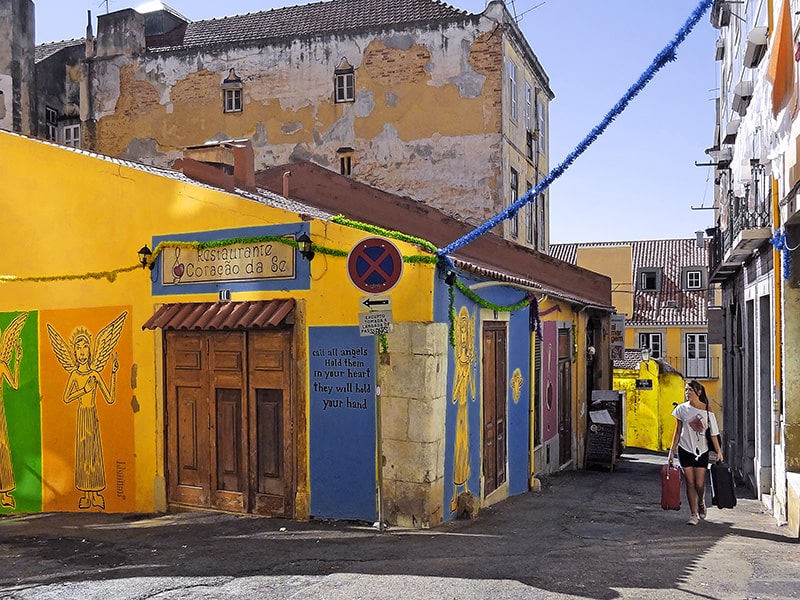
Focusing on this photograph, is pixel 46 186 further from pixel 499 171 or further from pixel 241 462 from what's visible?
pixel 499 171

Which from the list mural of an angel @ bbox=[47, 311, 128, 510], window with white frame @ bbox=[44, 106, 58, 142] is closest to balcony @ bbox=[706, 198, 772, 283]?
mural of an angel @ bbox=[47, 311, 128, 510]

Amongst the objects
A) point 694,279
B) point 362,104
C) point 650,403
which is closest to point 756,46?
point 362,104

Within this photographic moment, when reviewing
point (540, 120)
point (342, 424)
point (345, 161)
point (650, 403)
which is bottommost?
point (650, 403)

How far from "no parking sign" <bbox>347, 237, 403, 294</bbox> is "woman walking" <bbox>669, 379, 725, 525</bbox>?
3.88 meters

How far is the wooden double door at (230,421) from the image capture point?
9.50 m

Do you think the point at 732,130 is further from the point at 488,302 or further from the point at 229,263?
the point at 229,263

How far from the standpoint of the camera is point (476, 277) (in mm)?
10156

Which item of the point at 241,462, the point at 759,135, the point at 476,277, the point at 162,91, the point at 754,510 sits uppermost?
the point at 162,91

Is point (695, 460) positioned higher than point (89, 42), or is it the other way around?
point (89, 42)

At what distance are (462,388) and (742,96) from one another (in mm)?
7494

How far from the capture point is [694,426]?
9445mm

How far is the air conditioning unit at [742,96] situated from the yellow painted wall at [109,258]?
782 cm

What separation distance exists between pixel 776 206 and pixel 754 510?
4.18m

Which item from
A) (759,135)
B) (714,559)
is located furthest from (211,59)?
(714,559)
